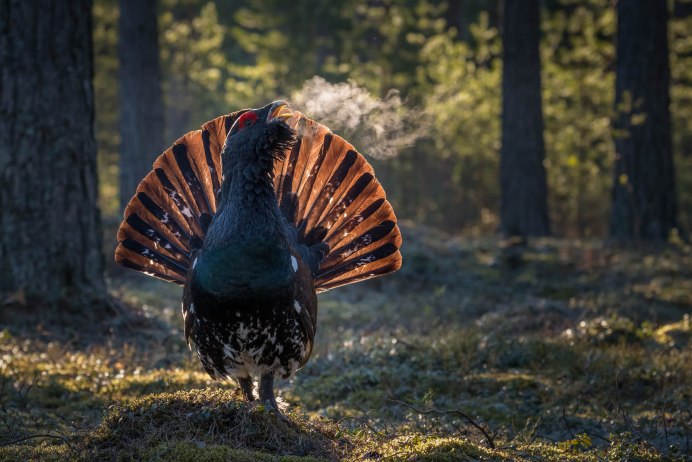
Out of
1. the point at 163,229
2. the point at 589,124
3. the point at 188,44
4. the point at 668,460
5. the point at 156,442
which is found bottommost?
the point at 668,460

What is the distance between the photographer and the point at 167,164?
5734mm

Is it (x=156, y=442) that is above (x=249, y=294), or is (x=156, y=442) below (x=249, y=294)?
below

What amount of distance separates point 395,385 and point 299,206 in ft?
5.62

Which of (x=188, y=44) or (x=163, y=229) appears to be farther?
(x=188, y=44)

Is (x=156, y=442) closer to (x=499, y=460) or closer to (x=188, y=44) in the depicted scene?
(x=499, y=460)

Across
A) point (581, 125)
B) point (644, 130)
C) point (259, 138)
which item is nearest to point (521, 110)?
point (644, 130)

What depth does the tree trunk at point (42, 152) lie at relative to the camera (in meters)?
7.64

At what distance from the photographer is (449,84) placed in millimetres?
19484

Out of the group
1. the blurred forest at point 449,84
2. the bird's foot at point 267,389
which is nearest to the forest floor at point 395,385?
the bird's foot at point 267,389

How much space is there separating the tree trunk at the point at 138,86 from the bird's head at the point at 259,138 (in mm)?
11686

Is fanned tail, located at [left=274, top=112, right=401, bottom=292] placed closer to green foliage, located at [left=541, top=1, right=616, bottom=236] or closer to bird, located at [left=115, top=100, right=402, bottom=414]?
bird, located at [left=115, top=100, right=402, bottom=414]

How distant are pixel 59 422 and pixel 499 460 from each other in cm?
300

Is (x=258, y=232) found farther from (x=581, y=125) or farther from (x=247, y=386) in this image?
(x=581, y=125)

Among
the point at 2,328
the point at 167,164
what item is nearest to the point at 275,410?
the point at 167,164
